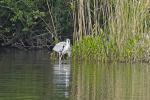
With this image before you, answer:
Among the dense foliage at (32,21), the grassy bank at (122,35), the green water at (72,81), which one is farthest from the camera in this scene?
the dense foliage at (32,21)

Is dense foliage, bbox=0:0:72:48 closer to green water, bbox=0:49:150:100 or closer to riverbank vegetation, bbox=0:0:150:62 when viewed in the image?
riverbank vegetation, bbox=0:0:150:62

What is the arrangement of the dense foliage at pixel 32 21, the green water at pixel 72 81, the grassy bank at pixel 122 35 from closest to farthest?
the green water at pixel 72 81
the grassy bank at pixel 122 35
the dense foliage at pixel 32 21

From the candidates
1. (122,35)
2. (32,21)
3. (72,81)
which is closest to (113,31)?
(122,35)

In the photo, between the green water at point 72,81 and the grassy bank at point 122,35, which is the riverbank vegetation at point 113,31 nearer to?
the grassy bank at point 122,35

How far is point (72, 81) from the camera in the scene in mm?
15414

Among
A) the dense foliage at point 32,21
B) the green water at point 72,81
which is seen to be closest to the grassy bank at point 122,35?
the green water at point 72,81

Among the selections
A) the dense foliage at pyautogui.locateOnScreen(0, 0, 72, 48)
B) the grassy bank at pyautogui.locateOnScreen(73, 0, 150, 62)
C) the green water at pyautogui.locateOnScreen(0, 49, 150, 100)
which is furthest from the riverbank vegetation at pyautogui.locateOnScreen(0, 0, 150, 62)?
the dense foliage at pyautogui.locateOnScreen(0, 0, 72, 48)

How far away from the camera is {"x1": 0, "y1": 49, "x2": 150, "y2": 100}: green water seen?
42.2 feet

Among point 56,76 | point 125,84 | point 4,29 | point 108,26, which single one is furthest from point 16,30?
point 125,84

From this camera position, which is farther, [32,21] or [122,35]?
[32,21]

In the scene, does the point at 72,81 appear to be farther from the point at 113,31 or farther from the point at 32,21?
the point at 32,21

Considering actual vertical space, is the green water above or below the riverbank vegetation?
below

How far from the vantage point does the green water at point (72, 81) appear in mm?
12875

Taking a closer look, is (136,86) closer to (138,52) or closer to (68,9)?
(138,52)
